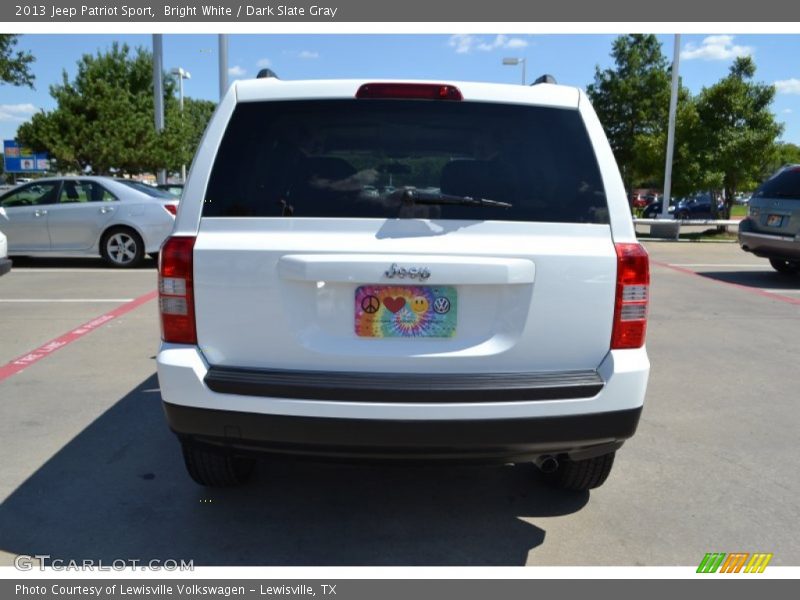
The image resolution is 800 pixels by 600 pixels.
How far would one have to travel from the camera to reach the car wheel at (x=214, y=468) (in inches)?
134

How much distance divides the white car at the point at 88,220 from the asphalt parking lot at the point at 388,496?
6.36m

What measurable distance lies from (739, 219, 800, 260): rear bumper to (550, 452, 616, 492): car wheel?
891 centimetres

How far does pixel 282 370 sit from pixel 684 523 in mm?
2046

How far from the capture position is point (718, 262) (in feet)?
48.0

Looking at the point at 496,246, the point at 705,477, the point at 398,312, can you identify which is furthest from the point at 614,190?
the point at 705,477

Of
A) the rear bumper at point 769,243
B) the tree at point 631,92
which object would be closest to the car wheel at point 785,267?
the rear bumper at point 769,243

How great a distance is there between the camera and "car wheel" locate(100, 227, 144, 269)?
1199 centimetres

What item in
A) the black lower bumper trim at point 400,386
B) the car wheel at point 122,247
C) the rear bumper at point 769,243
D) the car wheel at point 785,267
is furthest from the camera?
the car wheel at point 785,267

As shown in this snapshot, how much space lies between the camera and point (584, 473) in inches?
138

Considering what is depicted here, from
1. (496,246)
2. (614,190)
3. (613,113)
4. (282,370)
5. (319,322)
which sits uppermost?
(613,113)

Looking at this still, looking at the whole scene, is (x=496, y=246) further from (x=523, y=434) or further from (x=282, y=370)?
(x=282, y=370)

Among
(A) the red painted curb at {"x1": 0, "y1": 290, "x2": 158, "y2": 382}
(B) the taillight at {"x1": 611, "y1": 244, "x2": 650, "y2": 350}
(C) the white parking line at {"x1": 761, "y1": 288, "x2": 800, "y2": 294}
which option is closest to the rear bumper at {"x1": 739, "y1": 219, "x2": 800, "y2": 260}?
(C) the white parking line at {"x1": 761, "y1": 288, "x2": 800, "y2": 294}

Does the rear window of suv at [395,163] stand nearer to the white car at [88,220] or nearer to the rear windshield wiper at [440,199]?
the rear windshield wiper at [440,199]

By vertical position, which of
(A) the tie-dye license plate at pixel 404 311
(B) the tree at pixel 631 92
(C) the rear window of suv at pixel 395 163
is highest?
(B) the tree at pixel 631 92
